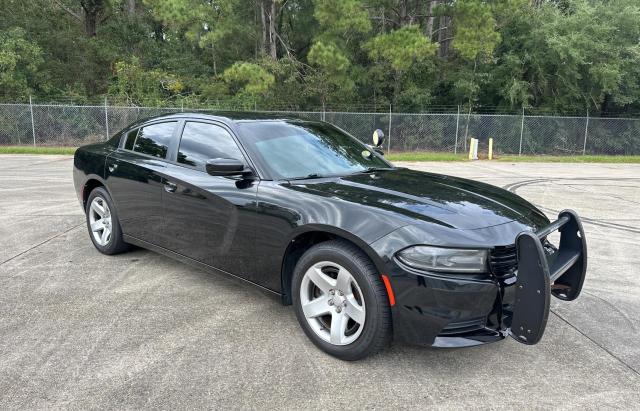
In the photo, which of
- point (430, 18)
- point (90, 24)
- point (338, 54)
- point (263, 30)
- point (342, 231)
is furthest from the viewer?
point (90, 24)

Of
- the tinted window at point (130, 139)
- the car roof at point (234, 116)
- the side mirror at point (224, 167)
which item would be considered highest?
the car roof at point (234, 116)

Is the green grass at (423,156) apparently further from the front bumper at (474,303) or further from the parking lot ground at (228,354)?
the front bumper at (474,303)

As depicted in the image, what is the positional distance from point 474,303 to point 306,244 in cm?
117

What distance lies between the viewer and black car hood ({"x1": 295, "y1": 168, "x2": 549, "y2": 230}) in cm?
295

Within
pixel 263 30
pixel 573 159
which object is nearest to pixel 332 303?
pixel 573 159

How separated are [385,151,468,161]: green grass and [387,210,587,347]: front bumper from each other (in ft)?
58.2

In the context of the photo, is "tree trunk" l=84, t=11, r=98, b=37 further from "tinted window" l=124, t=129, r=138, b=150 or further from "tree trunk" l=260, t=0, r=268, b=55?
"tinted window" l=124, t=129, r=138, b=150

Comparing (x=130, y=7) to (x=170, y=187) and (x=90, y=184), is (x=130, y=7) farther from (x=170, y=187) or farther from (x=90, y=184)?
(x=170, y=187)

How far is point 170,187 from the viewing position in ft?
13.6

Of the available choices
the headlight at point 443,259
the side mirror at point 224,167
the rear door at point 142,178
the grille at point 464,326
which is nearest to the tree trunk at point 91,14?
the rear door at point 142,178

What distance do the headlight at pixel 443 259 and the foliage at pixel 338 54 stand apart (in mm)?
19746

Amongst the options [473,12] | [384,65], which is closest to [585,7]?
[473,12]

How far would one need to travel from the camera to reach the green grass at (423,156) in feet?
67.9

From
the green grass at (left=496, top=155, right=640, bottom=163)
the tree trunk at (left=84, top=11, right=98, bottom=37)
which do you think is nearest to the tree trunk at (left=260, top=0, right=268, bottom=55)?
the tree trunk at (left=84, top=11, right=98, bottom=37)
